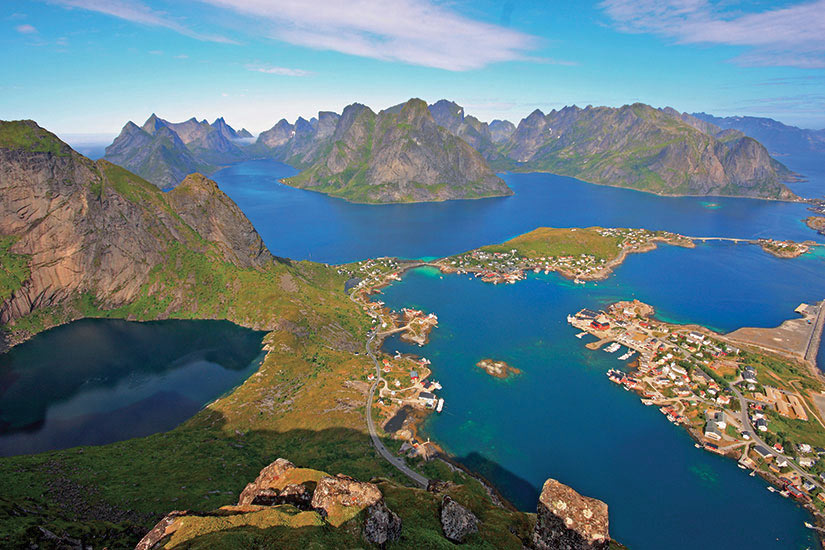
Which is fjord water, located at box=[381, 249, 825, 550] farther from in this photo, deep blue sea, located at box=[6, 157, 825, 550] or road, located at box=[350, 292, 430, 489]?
road, located at box=[350, 292, 430, 489]

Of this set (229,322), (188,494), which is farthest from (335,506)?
(229,322)

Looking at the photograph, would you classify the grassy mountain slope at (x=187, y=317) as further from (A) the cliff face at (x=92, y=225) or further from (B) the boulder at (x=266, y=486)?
(B) the boulder at (x=266, y=486)

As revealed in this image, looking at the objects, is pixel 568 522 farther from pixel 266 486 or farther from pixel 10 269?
pixel 10 269

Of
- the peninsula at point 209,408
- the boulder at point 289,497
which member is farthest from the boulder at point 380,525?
the boulder at point 289,497

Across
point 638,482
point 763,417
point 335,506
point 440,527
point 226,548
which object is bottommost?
point 638,482

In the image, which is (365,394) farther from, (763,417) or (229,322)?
(763,417)

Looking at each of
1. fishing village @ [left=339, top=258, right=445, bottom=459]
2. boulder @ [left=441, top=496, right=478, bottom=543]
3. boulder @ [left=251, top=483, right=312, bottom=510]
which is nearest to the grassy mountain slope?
boulder @ [left=441, top=496, right=478, bottom=543]
